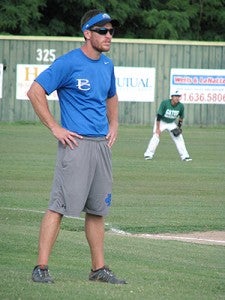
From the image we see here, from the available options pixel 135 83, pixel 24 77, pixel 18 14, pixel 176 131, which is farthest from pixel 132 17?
pixel 176 131

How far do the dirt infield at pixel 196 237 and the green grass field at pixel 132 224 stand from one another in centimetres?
33

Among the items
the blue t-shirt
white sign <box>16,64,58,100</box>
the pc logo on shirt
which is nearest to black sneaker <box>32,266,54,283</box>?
the blue t-shirt

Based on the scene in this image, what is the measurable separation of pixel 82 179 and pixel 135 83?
3420 cm

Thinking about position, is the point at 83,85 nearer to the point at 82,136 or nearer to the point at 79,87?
the point at 79,87

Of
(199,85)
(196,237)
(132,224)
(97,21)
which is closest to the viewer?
(97,21)

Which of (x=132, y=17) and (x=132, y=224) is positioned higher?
(x=132, y=17)

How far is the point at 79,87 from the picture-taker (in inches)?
352

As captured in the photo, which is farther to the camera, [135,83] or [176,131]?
[135,83]

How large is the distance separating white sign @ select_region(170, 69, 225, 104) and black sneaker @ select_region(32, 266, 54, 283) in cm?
3419

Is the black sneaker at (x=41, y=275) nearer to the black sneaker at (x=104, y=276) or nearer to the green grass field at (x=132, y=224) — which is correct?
the green grass field at (x=132, y=224)

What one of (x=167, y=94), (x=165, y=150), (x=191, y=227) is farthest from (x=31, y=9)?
(x=191, y=227)

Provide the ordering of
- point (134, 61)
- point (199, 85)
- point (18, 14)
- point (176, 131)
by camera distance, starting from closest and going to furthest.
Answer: point (176, 131)
point (199, 85)
point (134, 61)
point (18, 14)

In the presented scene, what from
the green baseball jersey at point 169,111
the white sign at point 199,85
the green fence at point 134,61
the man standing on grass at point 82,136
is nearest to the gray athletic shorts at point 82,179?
the man standing on grass at point 82,136

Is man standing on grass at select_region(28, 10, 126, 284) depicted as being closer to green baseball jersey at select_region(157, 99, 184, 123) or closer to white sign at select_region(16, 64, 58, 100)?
green baseball jersey at select_region(157, 99, 184, 123)
